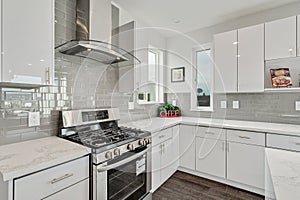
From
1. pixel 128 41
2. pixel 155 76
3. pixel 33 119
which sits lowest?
pixel 33 119

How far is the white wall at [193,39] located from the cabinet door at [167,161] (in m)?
1.30

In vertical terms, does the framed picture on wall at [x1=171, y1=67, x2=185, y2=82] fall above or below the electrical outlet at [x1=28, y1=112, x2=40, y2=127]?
above

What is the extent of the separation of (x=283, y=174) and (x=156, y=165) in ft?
5.11

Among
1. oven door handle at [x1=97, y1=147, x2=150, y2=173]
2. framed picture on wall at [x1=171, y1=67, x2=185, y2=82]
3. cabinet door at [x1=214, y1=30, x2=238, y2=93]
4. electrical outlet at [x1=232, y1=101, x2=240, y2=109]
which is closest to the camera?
oven door handle at [x1=97, y1=147, x2=150, y2=173]

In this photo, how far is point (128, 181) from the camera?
165 cm

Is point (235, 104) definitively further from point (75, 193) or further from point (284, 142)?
point (75, 193)

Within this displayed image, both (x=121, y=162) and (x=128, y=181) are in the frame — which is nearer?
(x=121, y=162)

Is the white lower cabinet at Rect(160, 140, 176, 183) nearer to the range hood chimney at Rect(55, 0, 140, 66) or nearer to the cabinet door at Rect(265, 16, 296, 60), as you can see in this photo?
the range hood chimney at Rect(55, 0, 140, 66)

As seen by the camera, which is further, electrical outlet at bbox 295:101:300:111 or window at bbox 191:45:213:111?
window at bbox 191:45:213:111

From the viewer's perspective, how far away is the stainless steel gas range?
1357 millimetres

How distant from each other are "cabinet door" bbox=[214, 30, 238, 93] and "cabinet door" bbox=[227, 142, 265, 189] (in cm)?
87

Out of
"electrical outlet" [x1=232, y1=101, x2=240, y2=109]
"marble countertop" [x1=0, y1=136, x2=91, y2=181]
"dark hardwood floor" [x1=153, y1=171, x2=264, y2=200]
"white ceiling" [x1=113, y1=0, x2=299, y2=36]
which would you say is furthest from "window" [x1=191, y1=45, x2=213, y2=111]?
"marble countertop" [x1=0, y1=136, x2=91, y2=181]

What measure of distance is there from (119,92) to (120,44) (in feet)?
2.25

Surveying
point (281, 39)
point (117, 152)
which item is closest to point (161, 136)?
point (117, 152)
